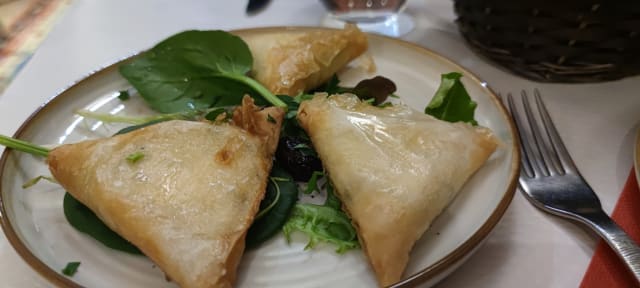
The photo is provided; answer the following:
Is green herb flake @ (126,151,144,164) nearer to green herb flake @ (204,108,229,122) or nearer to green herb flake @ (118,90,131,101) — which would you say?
green herb flake @ (204,108,229,122)

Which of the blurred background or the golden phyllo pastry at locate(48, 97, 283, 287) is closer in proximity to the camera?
the golden phyllo pastry at locate(48, 97, 283, 287)

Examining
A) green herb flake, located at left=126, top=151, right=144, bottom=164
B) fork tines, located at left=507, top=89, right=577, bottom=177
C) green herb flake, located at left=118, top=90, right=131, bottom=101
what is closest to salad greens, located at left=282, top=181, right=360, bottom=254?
green herb flake, located at left=126, top=151, right=144, bottom=164

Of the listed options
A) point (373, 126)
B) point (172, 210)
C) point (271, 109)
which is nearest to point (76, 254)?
point (172, 210)

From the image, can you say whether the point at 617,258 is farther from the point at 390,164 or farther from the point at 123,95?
the point at 123,95

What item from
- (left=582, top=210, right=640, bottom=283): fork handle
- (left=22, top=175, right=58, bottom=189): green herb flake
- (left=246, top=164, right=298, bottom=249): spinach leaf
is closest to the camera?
(left=582, top=210, right=640, bottom=283): fork handle

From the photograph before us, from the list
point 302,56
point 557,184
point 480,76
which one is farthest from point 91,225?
point 480,76

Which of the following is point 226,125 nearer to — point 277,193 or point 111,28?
point 277,193
